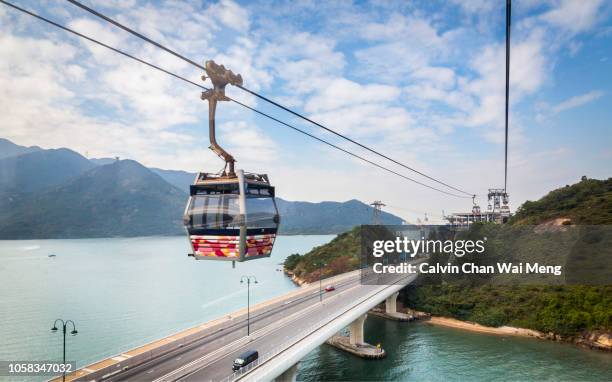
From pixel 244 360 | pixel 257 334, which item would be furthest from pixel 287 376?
pixel 244 360

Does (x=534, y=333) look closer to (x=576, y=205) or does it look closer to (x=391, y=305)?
(x=391, y=305)

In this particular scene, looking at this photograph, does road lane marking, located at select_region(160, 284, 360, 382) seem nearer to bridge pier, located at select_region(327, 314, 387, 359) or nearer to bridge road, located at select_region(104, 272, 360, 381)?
bridge road, located at select_region(104, 272, 360, 381)

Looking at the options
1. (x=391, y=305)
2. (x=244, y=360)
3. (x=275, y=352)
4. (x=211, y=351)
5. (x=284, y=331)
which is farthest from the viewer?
(x=391, y=305)

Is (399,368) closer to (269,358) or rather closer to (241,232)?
(269,358)

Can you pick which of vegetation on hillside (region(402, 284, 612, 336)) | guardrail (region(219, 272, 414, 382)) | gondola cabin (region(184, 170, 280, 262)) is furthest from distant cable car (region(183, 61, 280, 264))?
vegetation on hillside (region(402, 284, 612, 336))

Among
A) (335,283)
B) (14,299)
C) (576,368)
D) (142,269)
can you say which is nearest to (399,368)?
(576,368)

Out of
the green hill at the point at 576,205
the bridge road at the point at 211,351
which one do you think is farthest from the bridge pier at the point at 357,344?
the green hill at the point at 576,205

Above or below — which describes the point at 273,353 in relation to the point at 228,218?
below
